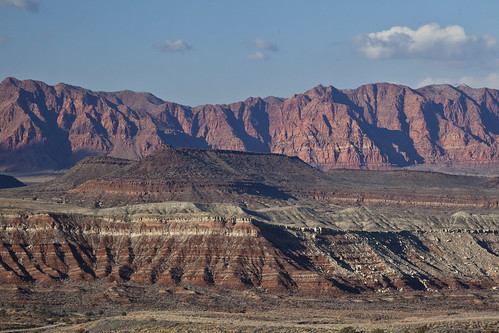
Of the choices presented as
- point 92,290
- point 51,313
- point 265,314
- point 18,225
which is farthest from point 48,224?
point 265,314

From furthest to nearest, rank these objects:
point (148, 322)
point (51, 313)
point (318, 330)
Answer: point (51, 313) → point (148, 322) → point (318, 330)

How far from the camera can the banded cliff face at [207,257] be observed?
138125mm

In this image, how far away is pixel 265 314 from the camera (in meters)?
118

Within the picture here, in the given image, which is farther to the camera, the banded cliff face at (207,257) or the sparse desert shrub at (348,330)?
the banded cliff face at (207,257)

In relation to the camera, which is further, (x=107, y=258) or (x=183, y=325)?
(x=107, y=258)

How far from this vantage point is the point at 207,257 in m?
142

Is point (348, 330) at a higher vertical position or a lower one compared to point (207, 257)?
lower

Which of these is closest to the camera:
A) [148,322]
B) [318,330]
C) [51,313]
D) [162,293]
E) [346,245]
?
[318,330]

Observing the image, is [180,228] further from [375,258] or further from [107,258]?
[375,258]

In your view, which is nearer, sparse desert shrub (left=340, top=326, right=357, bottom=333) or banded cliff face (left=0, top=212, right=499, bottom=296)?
sparse desert shrub (left=340, top=326, right=357, bottom=333)

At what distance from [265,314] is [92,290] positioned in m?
26.4

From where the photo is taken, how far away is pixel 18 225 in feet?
480

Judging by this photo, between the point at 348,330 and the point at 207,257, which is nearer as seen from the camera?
the point at 348,330

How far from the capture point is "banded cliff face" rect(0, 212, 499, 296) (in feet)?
453
